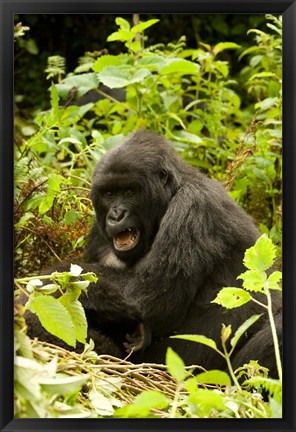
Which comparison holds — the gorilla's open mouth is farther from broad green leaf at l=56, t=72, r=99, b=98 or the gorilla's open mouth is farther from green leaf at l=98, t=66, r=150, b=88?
broad green leaf at l=56, t=72, r=99, b=98

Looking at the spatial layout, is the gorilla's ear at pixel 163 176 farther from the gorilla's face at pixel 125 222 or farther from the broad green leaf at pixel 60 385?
the broad green leaf at pixel 60 385

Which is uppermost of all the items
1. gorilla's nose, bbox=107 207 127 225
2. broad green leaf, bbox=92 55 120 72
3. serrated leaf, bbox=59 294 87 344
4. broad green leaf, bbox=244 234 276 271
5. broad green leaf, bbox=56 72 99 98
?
broad green leaf, bbox=92 55 120 72

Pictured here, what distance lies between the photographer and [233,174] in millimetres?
5355

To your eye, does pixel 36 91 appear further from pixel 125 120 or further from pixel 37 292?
pixel 37 292

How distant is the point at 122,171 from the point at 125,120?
1.81 metres

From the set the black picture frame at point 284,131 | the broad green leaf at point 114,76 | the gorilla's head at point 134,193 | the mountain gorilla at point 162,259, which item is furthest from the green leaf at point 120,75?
the black picture frame at point 284,131

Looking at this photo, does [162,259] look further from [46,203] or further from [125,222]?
[46,203]

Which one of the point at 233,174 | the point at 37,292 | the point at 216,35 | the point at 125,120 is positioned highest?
the point at 216,35

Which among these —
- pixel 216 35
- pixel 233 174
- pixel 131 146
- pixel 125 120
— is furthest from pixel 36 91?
pixel 131 146

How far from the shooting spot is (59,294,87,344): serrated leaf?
10.2 ft

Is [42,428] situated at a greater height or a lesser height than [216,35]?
lesser

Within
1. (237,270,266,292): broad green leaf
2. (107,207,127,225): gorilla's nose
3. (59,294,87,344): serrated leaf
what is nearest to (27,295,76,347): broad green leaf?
(59,294,87,344): serrated leaf
